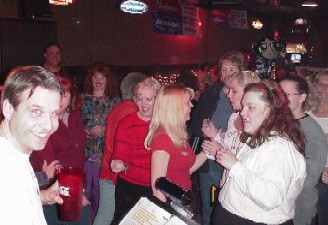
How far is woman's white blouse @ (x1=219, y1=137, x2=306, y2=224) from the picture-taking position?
99.8 inches

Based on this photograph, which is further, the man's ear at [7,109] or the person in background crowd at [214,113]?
the person in background crowd at [214,113]

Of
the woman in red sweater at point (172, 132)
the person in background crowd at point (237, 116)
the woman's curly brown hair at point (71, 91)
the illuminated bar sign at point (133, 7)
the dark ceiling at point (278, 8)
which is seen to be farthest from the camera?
the illuminated bar sign at point (133, 7)

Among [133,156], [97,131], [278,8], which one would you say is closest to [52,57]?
[97,131]

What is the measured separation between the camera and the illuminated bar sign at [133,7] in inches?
416

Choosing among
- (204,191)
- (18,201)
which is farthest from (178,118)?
(18,201)

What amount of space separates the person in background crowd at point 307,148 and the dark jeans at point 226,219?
2.69 ft

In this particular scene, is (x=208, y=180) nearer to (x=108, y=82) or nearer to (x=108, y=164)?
(x=108, y=164)

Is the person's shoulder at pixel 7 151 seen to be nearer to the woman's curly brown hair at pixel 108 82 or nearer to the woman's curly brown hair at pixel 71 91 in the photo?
the woman's curly brown hair at pixel 71 91

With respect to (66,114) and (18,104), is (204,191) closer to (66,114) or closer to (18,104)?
(66,114)

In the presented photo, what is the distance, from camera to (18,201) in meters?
1.60

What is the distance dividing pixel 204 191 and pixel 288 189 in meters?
1.72

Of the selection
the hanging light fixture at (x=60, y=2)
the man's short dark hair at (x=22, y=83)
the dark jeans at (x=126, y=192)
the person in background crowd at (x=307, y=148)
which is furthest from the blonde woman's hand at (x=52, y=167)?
the hanging light fixture at (x=60, y=2)

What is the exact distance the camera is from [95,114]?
4633 mm

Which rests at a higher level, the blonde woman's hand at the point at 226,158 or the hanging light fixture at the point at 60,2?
the hanging light fixture at the point at 60,2
